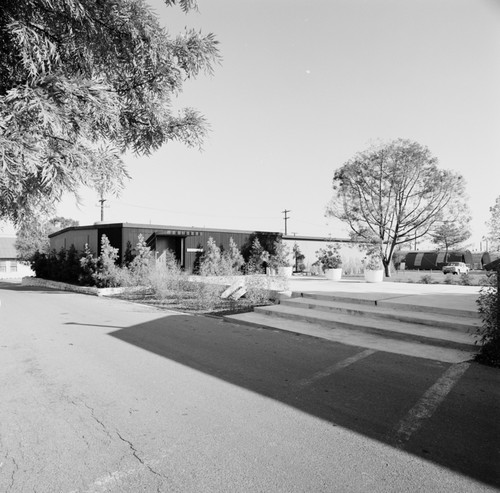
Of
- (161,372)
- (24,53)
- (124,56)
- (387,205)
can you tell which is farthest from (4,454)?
(387,205)

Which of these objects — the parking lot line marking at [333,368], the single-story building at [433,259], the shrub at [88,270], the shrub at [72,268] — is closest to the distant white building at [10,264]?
the shrub at [72,268]

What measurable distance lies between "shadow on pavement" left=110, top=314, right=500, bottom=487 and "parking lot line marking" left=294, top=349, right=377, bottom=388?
4 centimetres

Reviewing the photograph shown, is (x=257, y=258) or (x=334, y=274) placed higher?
(x=257, y=258)

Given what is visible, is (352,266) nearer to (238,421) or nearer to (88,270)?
(88,270)

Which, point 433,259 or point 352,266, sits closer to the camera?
point 352,266

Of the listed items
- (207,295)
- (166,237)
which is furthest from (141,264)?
(207,295)

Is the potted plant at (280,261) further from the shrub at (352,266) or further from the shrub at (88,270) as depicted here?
the shrub at (88,270)

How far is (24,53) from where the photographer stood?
2744 millimetres

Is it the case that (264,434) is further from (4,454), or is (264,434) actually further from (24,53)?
(24,53)

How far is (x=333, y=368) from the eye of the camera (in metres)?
4.70

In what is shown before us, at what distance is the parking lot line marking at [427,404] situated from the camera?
9.64 ft

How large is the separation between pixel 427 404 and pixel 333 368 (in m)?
1.37

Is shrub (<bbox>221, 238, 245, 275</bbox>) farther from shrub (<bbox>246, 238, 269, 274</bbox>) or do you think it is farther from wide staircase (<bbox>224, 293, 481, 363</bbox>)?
wide staircase (<bbox>224, 293, 481, 363</bbox>)

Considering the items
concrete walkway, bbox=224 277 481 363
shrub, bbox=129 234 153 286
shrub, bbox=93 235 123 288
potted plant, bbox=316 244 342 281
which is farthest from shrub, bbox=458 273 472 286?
shrub, bbox=93 235 123 288
